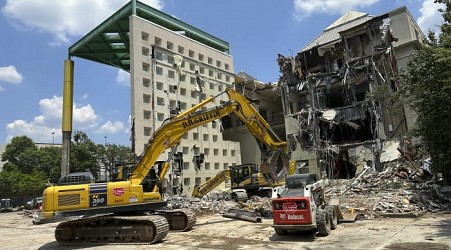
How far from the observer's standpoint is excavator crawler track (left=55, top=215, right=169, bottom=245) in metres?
12.4

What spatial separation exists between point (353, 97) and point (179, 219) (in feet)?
99.7

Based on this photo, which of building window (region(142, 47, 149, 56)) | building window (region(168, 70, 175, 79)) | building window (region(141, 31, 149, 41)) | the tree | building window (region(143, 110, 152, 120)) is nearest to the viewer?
the tree

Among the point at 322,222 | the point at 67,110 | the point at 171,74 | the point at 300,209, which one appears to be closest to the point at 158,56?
the point at 171,74

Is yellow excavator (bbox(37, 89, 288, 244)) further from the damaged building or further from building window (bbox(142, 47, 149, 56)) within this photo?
building window (bbox(142, 47, 149, 56))

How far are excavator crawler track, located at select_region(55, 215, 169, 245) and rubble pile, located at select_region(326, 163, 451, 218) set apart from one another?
9434mm

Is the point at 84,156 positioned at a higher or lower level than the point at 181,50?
lower

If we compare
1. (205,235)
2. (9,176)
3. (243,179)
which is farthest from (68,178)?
(9,176)

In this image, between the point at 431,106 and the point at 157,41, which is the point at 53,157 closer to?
the point at 157,41

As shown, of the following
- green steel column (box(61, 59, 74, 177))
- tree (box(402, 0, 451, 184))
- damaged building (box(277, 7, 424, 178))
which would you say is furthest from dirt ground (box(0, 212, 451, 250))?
green steel column (box(61, 59, 74, 177))

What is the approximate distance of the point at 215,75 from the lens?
6081 centimetres

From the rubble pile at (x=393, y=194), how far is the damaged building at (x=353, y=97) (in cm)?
1022

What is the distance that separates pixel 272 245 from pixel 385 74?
31.6m

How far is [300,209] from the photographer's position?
11688 millimetres

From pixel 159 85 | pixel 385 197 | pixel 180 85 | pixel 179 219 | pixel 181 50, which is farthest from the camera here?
pixel 181 50
